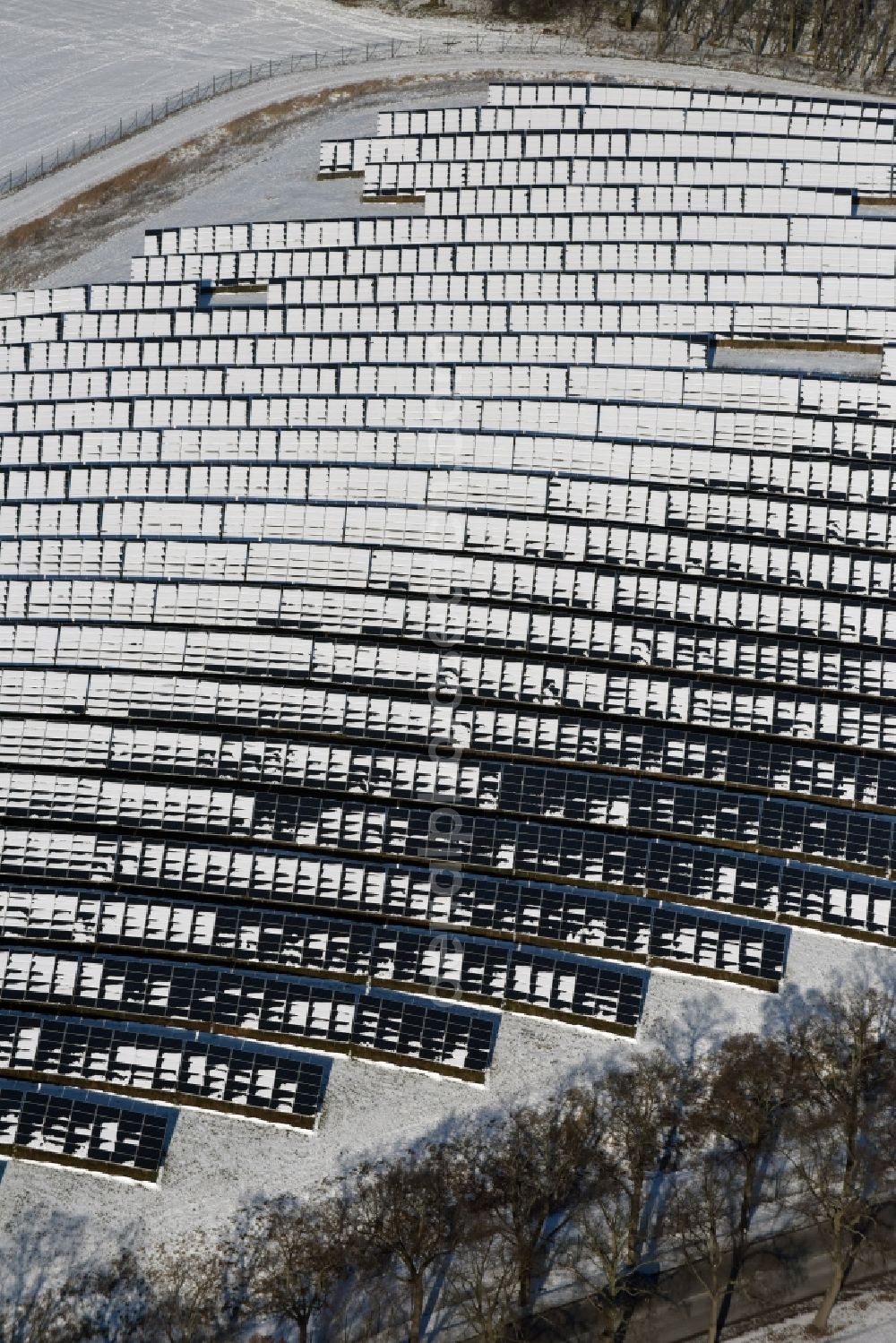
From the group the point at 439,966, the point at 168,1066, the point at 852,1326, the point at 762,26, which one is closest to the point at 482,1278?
the point at 439,966

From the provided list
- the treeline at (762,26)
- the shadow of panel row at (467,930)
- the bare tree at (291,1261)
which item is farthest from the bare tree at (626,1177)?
the treeline at (762,26)

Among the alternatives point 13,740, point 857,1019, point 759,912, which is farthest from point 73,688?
point 857,1019

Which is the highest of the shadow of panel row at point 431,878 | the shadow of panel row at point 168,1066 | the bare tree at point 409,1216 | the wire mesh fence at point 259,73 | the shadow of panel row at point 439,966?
the wire mesh fence at point 259,73

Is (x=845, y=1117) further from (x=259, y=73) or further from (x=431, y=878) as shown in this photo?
(x=259, y=73)

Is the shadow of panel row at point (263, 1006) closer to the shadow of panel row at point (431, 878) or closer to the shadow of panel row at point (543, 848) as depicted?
the shadow of panel row at point (431, 878)

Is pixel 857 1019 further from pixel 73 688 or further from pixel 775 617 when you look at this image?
pixel 73 688

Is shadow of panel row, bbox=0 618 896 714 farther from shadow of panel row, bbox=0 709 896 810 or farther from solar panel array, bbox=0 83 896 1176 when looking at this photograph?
shadow of panel row, bbox=0 709 896 810

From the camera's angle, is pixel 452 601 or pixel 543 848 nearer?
pixel 543 848
